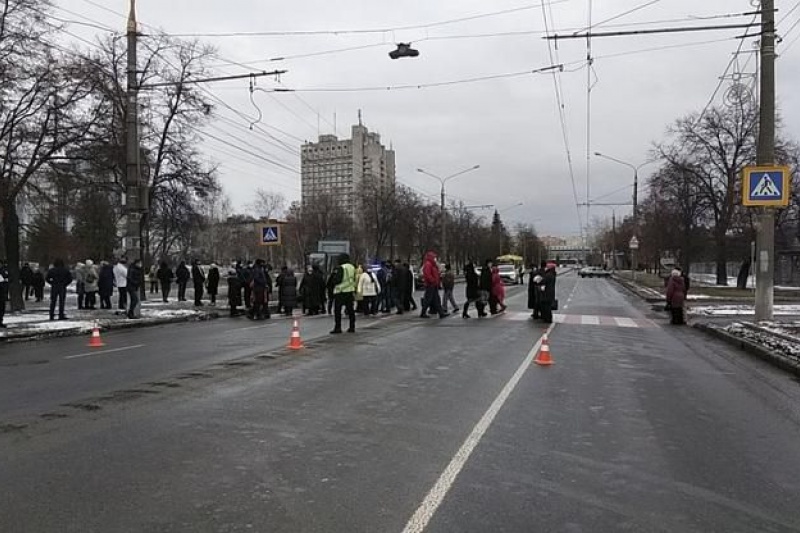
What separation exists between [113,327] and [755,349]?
15364mm

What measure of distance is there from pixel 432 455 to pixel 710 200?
45099mm

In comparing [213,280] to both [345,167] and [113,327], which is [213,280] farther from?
[345,167]

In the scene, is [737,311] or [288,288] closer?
[737,311]

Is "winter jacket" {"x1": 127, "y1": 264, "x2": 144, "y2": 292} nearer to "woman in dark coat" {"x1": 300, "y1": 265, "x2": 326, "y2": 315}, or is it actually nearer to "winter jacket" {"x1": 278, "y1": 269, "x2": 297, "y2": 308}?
"winter jacket" {"x1": 278, "y1": 269, "x2": 297, "y2": 308}

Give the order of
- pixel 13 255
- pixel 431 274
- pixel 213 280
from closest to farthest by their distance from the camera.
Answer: pixel 431 274 < pixel 13 255 < pixel 213 280

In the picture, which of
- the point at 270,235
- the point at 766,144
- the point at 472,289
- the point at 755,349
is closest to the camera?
the point at 755,349

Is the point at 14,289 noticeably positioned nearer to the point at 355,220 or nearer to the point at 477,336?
the point at 477,336

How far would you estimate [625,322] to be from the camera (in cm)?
2133

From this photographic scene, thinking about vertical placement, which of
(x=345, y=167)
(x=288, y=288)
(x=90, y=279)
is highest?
(x=345, y=167)

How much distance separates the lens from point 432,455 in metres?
6.20

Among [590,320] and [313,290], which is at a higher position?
[313,290]

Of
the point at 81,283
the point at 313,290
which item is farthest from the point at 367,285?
the point at 81,283

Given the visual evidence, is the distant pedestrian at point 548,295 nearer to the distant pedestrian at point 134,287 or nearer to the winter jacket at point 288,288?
the winter jacket at point 288,288

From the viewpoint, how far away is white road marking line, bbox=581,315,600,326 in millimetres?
20312
